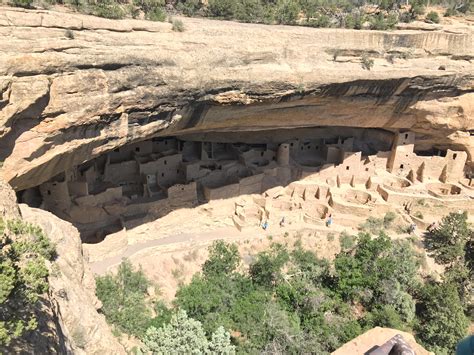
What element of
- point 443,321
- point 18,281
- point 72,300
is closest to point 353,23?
point 443,321

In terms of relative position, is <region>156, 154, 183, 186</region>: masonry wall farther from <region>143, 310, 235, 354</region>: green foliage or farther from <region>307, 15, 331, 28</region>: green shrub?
<region>143, 310, 235, 354</region>: green foliage

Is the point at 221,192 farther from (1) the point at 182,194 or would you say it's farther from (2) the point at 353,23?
(2) the point at 353,23

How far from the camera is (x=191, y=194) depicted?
48.3 feet

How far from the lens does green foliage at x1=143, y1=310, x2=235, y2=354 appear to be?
28.3 feet

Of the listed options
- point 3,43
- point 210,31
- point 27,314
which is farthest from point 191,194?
point 27,314

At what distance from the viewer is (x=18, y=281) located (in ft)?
17.2

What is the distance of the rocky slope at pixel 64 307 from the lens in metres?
5.67

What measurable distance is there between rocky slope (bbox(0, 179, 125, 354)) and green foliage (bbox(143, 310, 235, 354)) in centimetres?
162

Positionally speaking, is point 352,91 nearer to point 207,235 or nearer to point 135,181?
point 207,235

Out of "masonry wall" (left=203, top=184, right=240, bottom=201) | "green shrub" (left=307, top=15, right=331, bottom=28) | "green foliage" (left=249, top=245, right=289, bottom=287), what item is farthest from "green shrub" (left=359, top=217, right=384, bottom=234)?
"green shrub" (left=307, top=15, right=331, bottom=28)

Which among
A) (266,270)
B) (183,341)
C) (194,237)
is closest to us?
(183,341)

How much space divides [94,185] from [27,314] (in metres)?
8.66

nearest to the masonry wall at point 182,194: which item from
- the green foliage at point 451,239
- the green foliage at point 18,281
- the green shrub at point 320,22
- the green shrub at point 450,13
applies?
the green shrub at point 320,22

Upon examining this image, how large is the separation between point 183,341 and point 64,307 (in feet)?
10.0
